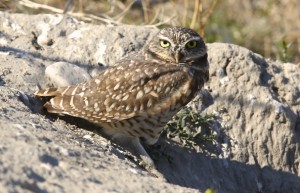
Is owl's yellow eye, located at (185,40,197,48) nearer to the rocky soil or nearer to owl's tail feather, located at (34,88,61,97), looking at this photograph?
the rocky soil

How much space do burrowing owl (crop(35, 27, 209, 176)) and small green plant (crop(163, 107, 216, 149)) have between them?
411mm

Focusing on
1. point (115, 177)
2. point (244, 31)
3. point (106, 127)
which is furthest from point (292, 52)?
point (115, 177)

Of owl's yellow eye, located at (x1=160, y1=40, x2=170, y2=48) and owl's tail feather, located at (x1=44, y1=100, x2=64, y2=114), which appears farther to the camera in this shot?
owl's yellow eye, located at (x1=160, y1=40, x2=170, y2=48)

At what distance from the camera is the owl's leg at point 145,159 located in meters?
5.18

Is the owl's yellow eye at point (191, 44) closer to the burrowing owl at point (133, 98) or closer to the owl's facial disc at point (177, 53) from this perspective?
the owl's facial disc at point (177, 53)

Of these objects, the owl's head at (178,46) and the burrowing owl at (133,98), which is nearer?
the burrowing owl at (133,98)

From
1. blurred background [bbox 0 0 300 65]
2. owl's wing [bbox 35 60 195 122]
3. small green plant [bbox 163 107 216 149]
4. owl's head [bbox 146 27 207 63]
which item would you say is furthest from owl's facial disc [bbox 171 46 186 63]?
blurred background [bbox 0 0 300 65]

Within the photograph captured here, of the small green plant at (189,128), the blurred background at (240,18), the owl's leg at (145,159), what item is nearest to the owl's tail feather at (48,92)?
the owl's leg at (145,159)

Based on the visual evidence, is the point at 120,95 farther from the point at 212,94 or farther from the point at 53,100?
the point at 212,94

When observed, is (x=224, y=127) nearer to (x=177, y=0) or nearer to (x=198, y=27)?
(x=198, y=27)

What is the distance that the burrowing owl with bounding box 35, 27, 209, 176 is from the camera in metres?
5.15

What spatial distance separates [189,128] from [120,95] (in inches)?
33.3

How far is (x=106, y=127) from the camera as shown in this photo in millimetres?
5273

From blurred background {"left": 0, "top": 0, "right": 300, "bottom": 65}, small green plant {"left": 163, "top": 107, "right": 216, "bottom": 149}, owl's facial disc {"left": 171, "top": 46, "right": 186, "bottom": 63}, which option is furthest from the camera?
blurred background {"left": 0, "top": 0, "right": 300, "bottom": 65}
